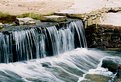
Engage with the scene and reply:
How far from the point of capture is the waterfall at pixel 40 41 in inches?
548

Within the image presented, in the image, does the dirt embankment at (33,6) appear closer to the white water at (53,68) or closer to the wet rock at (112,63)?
the white water at (53,68)

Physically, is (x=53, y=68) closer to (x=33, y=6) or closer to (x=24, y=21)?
(x=24, y=21)

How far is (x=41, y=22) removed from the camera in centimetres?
1570

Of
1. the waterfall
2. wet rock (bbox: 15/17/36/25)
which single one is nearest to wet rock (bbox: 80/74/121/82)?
the waterfall

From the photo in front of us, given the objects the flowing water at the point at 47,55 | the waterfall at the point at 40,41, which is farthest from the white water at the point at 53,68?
the waterfall at the point at 40,41

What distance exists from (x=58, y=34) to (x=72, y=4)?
351 cm

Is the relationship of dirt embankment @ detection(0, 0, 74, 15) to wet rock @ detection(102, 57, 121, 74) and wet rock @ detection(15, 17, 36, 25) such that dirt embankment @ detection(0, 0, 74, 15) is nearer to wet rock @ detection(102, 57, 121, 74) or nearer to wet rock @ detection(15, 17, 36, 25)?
wet rock @ detection(15, 17, 36, 25)

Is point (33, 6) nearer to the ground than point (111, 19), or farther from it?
farther from it

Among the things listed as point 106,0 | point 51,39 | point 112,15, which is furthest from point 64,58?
point 106,0

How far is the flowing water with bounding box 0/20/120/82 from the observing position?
12945 mm

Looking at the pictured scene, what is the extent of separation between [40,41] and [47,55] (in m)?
0.53

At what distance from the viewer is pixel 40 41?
48.5ft

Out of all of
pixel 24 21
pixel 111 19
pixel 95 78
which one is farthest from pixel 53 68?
pixel 111 19

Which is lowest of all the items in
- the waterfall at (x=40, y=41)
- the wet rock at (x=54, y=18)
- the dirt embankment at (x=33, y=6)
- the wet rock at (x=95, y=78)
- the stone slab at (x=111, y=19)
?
the wet rock at (x=95, y=78)
